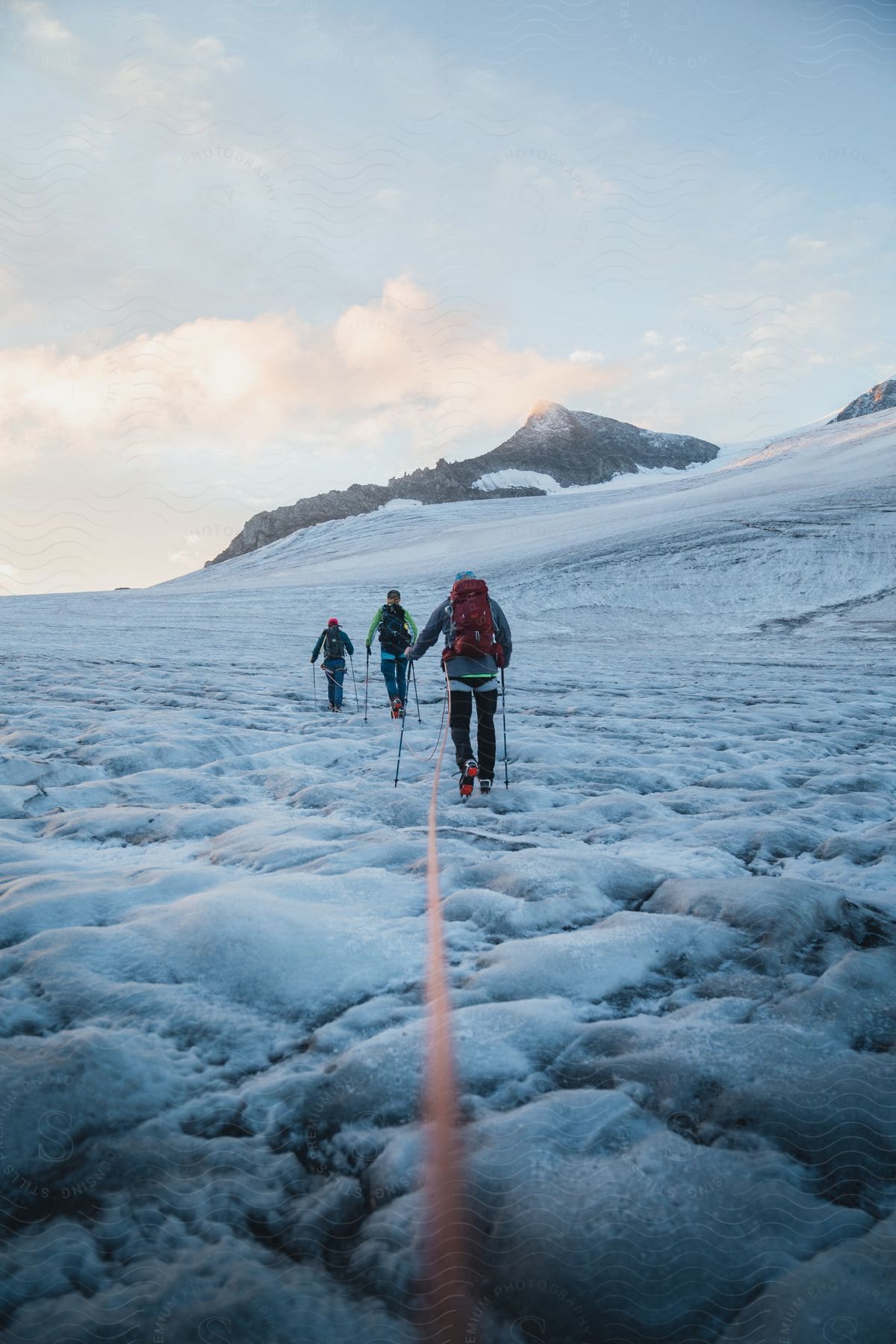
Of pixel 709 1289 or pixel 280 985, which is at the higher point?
pixel 280 985

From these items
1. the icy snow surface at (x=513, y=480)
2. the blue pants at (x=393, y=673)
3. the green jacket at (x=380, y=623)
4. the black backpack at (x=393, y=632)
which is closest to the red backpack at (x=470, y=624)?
the green jacket at (x=380, y=623)

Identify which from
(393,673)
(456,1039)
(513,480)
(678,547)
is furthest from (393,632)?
(513,480)

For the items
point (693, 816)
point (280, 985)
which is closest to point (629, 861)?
point (693, 816)

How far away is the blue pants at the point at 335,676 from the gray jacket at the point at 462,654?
3240 mm

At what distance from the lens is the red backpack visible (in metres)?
7.01

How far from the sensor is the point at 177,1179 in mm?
2270

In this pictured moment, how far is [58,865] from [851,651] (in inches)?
745

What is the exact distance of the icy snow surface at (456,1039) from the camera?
1.97 meters

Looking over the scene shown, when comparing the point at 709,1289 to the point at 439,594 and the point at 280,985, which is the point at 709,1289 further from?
the point at 439,594

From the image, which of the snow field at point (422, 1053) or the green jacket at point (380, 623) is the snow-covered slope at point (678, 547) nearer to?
the green jacket at point (380, 623)

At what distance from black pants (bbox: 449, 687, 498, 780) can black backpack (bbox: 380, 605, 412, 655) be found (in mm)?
4130

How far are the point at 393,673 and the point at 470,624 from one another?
4205mm

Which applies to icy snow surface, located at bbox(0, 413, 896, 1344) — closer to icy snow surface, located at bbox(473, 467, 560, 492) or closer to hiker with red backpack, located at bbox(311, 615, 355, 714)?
hiker with red backpack, located at bbox(311, 615, 355, 714)

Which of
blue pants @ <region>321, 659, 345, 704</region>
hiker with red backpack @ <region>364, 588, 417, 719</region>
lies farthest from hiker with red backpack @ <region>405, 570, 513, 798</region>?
blue pants @ <region>321, 659, 345, 704</region>
